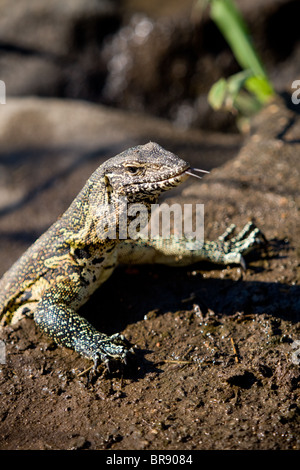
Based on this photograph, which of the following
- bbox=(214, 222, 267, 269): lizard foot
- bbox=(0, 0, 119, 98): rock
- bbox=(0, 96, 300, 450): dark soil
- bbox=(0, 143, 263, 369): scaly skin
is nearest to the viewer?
bbox=(0, 96, 300, 450): dark soil

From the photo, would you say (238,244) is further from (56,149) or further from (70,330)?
(56,149)

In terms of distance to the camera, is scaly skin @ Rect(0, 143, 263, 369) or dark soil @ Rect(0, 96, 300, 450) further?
scaly skin @ Rect(0, 143, 263, 369)

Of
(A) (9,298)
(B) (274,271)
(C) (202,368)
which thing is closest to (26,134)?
(A) (9,298)

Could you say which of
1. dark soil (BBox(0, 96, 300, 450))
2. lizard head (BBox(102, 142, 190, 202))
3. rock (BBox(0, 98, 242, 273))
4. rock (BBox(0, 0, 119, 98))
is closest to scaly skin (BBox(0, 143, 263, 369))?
lizard head (BBox(102, 142, 190, 202))

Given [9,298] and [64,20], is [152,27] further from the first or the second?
[9,298]

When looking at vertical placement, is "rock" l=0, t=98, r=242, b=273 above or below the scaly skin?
above

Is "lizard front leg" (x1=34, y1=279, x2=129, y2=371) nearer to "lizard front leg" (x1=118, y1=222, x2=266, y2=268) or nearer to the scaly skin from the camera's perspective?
the scaly skin

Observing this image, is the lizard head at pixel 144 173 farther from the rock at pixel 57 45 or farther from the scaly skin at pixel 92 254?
the rock at pixel 57 45

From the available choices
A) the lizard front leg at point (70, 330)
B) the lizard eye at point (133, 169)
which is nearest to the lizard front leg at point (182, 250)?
the lizard front leg at point (70, 330)
